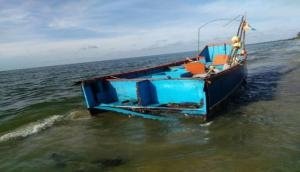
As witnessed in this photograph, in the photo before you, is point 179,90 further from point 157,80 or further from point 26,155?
point 26,155

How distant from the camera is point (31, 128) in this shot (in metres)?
10.6

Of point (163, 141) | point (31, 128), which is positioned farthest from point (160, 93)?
point (31, 128)

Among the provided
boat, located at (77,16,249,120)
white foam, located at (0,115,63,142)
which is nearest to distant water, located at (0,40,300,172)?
white foam, located at (0,115,63,142)

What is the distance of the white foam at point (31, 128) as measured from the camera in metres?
9.79

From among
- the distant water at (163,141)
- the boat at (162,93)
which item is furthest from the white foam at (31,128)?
the boat at (162,93)

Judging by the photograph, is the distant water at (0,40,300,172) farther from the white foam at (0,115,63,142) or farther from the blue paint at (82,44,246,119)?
the blue paint at (82,44,246,119)

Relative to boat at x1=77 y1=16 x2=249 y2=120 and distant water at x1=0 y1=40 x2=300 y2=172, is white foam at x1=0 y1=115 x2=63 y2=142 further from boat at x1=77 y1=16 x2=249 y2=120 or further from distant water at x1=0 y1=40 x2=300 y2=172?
boat at x1=77 y1=16 x2=249 y2=120

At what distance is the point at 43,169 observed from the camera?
6762 millimetres

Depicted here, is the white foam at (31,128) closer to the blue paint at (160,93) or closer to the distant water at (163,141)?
the distant water at (163,141)

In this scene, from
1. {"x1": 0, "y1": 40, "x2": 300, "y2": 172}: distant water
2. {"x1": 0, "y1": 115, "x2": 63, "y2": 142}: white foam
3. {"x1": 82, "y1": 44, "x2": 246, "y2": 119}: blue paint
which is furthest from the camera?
{"x1": 0, "y1": 115, "x2": 63, "y2": 142}: white foam

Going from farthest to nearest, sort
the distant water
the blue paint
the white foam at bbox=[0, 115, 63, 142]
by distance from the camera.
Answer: the white foam at bbox=[0, 115, 63, 142] → the blue paint → the distant water

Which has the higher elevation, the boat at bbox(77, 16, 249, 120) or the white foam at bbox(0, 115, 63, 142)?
the boat at bbox(77, 16, 249, 120)

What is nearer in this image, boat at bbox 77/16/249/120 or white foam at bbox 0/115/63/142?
boat at bbox 77/16/249/120

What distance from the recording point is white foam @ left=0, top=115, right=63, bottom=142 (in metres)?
9.79
